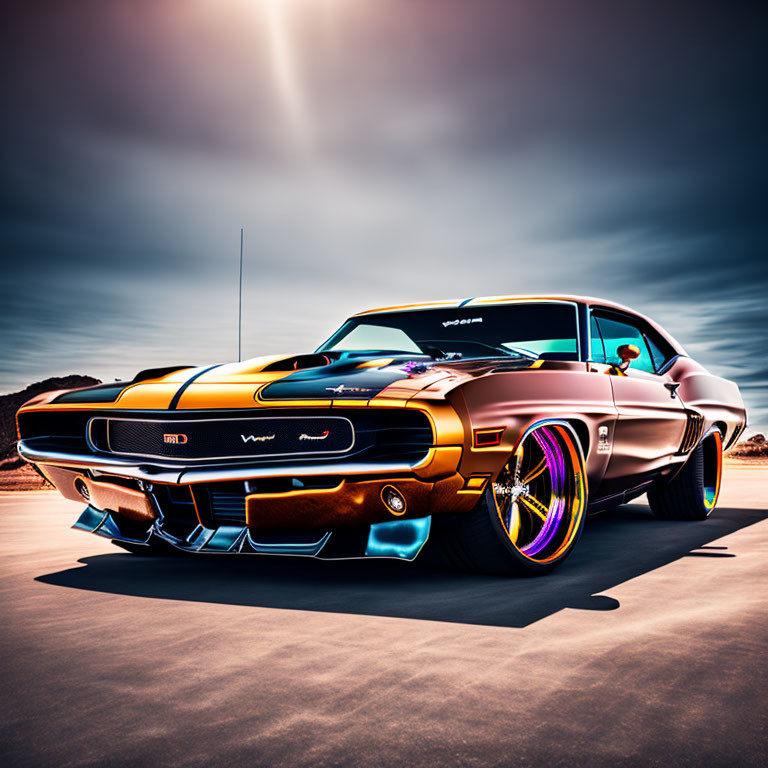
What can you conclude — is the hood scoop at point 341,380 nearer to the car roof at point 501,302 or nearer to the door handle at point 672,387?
the car roof at point 501,302

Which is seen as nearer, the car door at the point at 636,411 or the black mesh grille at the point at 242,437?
the black mesh grille at the point at 242,437

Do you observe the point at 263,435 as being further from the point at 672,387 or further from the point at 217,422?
the point at 672,387

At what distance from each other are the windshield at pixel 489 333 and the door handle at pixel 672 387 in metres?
0.98

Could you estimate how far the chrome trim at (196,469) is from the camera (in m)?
2.92

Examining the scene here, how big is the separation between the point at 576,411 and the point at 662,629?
1.29 meters

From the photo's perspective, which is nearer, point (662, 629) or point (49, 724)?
point (49, 724)

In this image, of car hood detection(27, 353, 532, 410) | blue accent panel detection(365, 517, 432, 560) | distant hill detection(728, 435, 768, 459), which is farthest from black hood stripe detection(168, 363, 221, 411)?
distant hill detection(728, 435, 768, 459)

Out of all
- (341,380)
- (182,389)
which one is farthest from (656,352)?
(182,389)

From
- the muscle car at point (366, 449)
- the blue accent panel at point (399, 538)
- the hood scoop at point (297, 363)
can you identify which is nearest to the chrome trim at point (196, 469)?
the muscle car at point (366, 449)

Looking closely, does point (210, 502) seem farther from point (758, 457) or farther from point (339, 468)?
point (758, 457)

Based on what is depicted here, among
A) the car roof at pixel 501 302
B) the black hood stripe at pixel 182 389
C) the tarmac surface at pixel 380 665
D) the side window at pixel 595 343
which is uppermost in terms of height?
the car roof at pixel 501 302

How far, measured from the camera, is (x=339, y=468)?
9.64 feet

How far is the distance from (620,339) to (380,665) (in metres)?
3.56

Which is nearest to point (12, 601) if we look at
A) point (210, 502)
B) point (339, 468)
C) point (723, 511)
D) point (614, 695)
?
point (210, 502)
